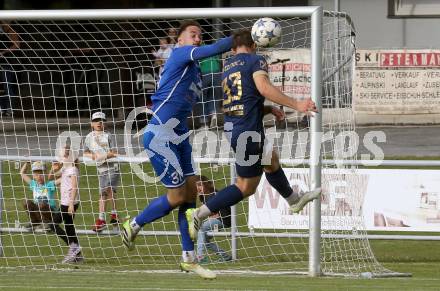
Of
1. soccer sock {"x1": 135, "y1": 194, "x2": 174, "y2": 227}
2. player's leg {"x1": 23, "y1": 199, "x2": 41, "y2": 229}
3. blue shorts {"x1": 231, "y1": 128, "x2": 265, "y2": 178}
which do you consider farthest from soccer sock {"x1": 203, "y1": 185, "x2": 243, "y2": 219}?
player's leg {"x1": 23, "y1": 199, "x2": 41, "y2": 229}

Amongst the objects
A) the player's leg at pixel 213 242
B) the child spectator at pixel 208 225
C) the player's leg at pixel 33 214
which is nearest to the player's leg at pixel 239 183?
the child spectator at pixel 208 225

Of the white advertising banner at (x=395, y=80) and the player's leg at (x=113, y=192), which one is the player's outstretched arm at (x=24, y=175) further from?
the white advertising banner at (x=395, y=80)

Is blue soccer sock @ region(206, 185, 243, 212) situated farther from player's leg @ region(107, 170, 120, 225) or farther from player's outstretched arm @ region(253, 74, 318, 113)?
player's leg @ region(107, 170, 120, 225)

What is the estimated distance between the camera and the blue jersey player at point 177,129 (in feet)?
39.6

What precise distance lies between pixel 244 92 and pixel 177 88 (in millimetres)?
656

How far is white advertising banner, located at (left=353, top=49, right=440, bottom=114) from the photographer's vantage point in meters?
25.4

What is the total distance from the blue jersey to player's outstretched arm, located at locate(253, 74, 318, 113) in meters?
0.63

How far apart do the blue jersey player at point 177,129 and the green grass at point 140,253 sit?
0.74 meters

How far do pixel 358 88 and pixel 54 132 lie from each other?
34.5 ft

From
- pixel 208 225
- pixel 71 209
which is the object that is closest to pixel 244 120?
pixel 208 225

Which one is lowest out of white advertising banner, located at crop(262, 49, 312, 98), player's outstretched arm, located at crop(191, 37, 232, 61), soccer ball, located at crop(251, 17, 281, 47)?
white advertising banner, located at crop(262, 49, 312, 98)

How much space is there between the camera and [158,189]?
57.7ft

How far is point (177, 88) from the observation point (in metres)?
12.1

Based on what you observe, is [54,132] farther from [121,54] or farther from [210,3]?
[210,3]
